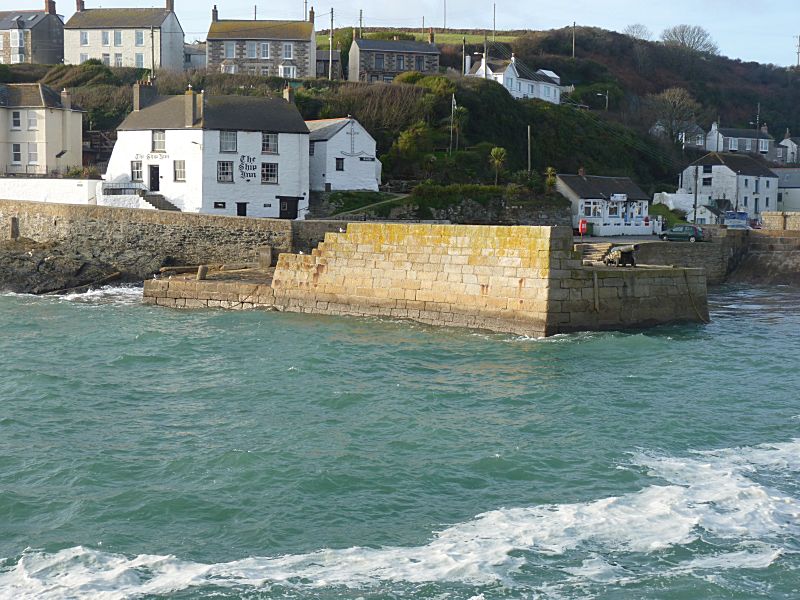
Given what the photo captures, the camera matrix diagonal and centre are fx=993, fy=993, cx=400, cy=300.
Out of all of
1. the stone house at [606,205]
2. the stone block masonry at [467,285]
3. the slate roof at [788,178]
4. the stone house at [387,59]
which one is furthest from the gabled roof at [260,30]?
the stone block masonry at [467,285]

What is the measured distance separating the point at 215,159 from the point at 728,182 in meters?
32.4

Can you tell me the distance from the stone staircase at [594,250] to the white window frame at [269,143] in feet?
39.0

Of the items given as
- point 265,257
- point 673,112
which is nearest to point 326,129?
point 265,257

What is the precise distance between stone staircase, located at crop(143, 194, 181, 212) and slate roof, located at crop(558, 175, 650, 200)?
17.0m

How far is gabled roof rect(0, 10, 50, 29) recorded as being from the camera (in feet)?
213

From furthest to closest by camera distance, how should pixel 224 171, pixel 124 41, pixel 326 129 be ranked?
pixel 124 41
pixel 326 129
pixel 224 171

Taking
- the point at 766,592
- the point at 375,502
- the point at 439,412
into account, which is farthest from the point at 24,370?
the point at 766,592

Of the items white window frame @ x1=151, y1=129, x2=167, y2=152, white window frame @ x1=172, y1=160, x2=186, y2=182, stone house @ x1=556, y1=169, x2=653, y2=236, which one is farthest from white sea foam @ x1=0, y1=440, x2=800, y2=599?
stone house @ x1=556, y1=169, x2=653, y2=236

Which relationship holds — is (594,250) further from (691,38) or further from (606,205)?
(691,38)

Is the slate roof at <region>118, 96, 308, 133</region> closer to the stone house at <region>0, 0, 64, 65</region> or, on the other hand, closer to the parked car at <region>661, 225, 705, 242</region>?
the parked car at <region>661, 225, 705, 242</region>

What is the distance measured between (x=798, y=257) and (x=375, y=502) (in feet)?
93.8

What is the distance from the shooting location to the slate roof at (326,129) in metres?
39.4

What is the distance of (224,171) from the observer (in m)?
35.7

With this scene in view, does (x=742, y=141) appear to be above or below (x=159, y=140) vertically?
above
